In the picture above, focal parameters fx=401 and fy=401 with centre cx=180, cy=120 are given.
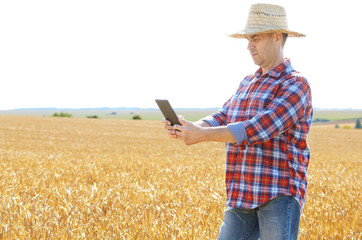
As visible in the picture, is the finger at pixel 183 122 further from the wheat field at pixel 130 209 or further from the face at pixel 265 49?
the wheat field at pixel 130 209

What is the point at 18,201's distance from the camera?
5.56 metres

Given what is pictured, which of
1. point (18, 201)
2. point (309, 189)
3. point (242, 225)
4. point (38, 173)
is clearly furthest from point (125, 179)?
point (242, 225)

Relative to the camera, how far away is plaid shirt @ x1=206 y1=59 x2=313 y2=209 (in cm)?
255

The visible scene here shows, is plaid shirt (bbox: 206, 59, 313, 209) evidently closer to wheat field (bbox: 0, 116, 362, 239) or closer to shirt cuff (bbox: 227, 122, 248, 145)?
shirt cuff (bbox: 227, 122, 248, 145)

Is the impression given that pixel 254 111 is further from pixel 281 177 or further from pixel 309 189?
pixel 309 189

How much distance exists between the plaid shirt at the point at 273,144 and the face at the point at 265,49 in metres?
0.08

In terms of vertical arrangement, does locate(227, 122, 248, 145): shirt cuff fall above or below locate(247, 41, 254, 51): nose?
below

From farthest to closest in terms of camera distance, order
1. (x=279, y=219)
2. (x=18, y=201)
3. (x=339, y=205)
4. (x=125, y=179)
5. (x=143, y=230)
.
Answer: (x=125, y=179), (x=339, y=205), (x=18, y=201), (x=143, y=230), (x=279, y=219)

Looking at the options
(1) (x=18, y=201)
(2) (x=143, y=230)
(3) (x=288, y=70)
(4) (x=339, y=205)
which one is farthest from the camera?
(4) (x=339, y=205)

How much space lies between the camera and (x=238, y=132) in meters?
2.51

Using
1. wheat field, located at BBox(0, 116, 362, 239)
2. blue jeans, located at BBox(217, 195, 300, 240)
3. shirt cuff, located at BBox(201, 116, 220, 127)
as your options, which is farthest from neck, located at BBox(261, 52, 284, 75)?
wheat field, located at BBox(0, 116, 362, 239)

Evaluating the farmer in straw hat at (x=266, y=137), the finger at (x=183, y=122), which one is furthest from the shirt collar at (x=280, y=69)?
the finger at (x=183, y=122)

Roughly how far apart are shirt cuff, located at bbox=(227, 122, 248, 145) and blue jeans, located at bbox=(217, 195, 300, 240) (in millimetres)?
485

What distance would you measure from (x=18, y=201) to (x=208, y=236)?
285 centimetres
